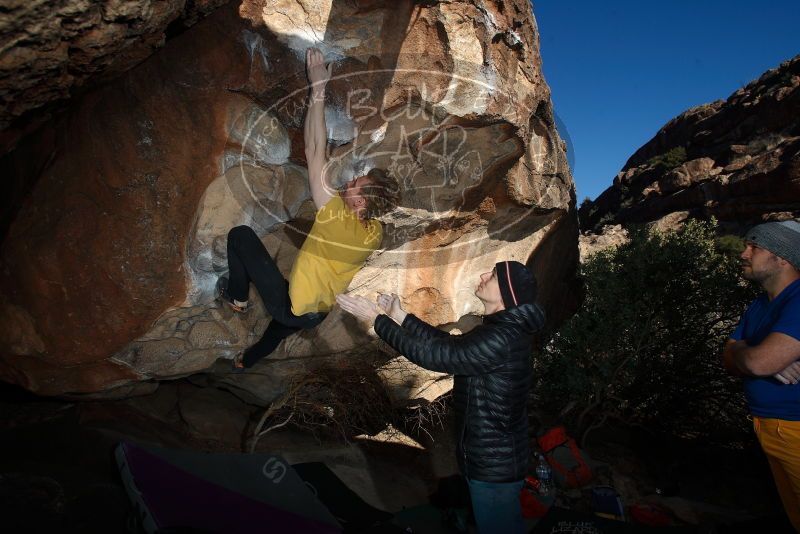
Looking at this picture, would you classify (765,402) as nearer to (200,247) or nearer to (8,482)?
(200,247)

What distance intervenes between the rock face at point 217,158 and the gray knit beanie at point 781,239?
199cm

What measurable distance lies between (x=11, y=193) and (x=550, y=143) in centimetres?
478

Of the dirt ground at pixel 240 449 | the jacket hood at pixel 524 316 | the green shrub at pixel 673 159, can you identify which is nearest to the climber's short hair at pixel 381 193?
the jacket hood at pixel 524 316

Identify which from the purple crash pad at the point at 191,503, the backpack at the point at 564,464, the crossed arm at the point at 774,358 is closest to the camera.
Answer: the crossed arm at the point at 774,358

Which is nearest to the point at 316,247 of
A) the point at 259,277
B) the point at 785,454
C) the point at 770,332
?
the point at 259,277

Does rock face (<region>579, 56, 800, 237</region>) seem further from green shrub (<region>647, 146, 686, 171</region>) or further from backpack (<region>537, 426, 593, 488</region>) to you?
backpack (<region>537, 426, 593, 488</region>)

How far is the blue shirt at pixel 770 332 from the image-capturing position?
264cm

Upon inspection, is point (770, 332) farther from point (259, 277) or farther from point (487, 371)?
point (259, 277)

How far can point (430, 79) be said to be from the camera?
360 centimetres

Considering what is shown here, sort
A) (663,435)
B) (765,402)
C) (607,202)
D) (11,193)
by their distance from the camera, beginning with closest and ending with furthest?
(765,402) < (11,193) < (663,435) < (607,202)

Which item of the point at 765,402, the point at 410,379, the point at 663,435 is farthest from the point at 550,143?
the point at 663,435

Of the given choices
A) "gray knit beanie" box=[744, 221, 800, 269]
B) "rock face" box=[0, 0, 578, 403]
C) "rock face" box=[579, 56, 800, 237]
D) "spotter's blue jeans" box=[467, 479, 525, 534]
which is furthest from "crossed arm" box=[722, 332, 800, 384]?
"rock face" box=[579, 56, 800, 237]

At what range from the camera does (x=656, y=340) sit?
8.23 m

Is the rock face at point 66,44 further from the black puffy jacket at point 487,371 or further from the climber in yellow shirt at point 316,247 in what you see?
the black puffy jacket at point 487,371
